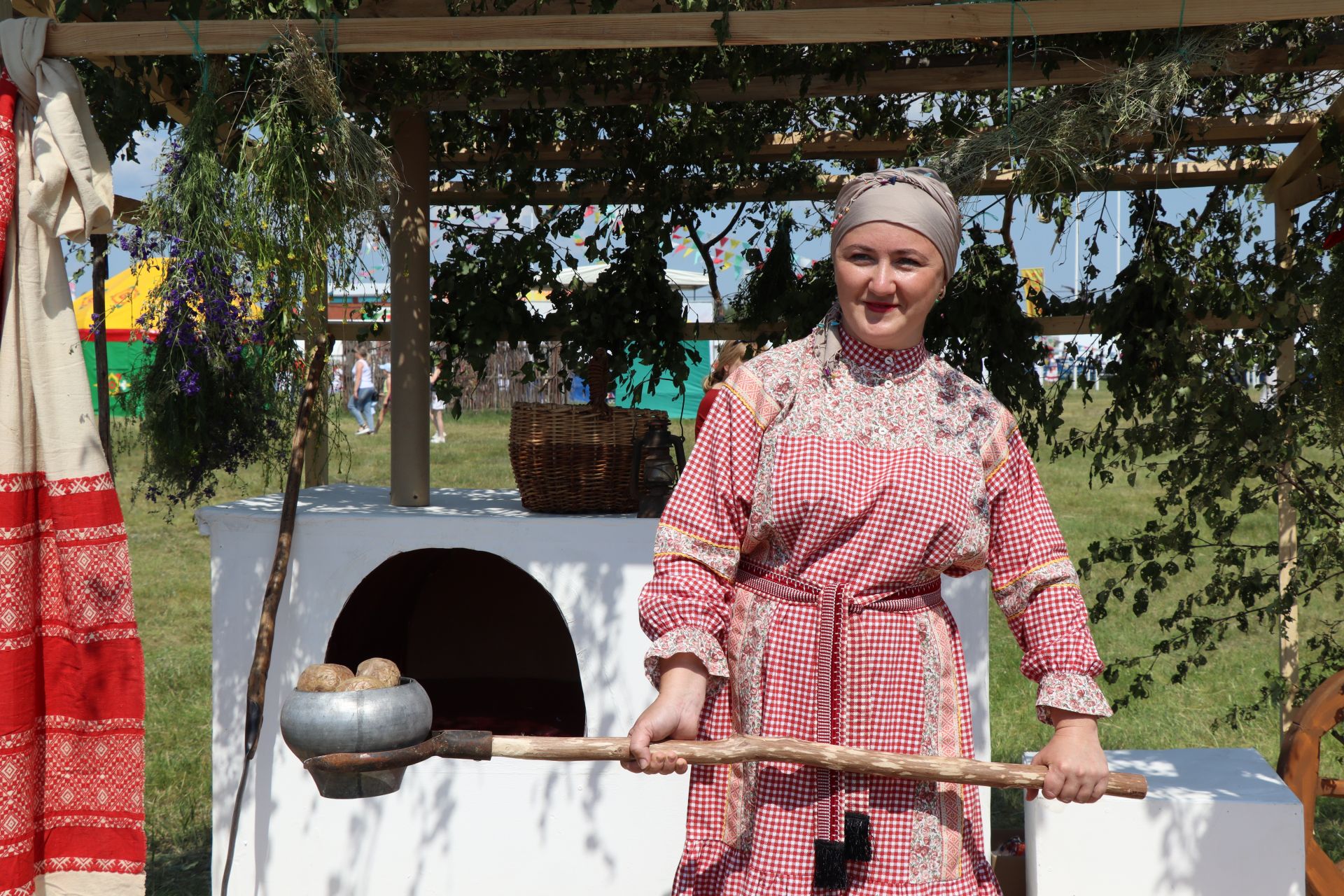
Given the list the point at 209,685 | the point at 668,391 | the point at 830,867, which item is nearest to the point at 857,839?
the point at 830,867

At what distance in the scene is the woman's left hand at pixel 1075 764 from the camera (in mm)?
1795

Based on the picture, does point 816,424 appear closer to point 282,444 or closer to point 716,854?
point 716,854

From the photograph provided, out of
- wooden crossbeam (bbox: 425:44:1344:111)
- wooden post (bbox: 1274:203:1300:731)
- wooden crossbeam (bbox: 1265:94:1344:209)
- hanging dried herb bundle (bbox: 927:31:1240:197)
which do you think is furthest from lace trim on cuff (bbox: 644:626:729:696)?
wooden post (bbox: 1274:203:1300:731)

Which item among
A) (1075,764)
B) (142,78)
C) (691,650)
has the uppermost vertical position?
(142,78)

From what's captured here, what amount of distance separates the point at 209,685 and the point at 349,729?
17.0ft

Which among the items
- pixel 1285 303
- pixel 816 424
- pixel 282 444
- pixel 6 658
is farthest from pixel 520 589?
pixel 816 424

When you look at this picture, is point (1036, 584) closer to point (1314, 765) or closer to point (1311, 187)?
point (1314, 765)

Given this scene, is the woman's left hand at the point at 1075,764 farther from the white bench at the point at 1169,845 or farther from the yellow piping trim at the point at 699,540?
the white bench at the point at 1169,845

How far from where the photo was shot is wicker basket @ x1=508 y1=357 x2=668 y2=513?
3.70 m

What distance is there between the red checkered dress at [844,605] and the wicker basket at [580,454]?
1.77 metres

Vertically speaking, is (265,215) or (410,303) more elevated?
(265,215)

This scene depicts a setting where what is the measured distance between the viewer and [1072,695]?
72.7 inches

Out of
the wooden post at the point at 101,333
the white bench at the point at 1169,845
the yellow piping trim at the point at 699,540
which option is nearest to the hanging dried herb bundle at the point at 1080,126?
the yellow piping trim at the point at 699,540

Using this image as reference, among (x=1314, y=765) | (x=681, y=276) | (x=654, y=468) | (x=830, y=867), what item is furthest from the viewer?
(x=681, y=276)
